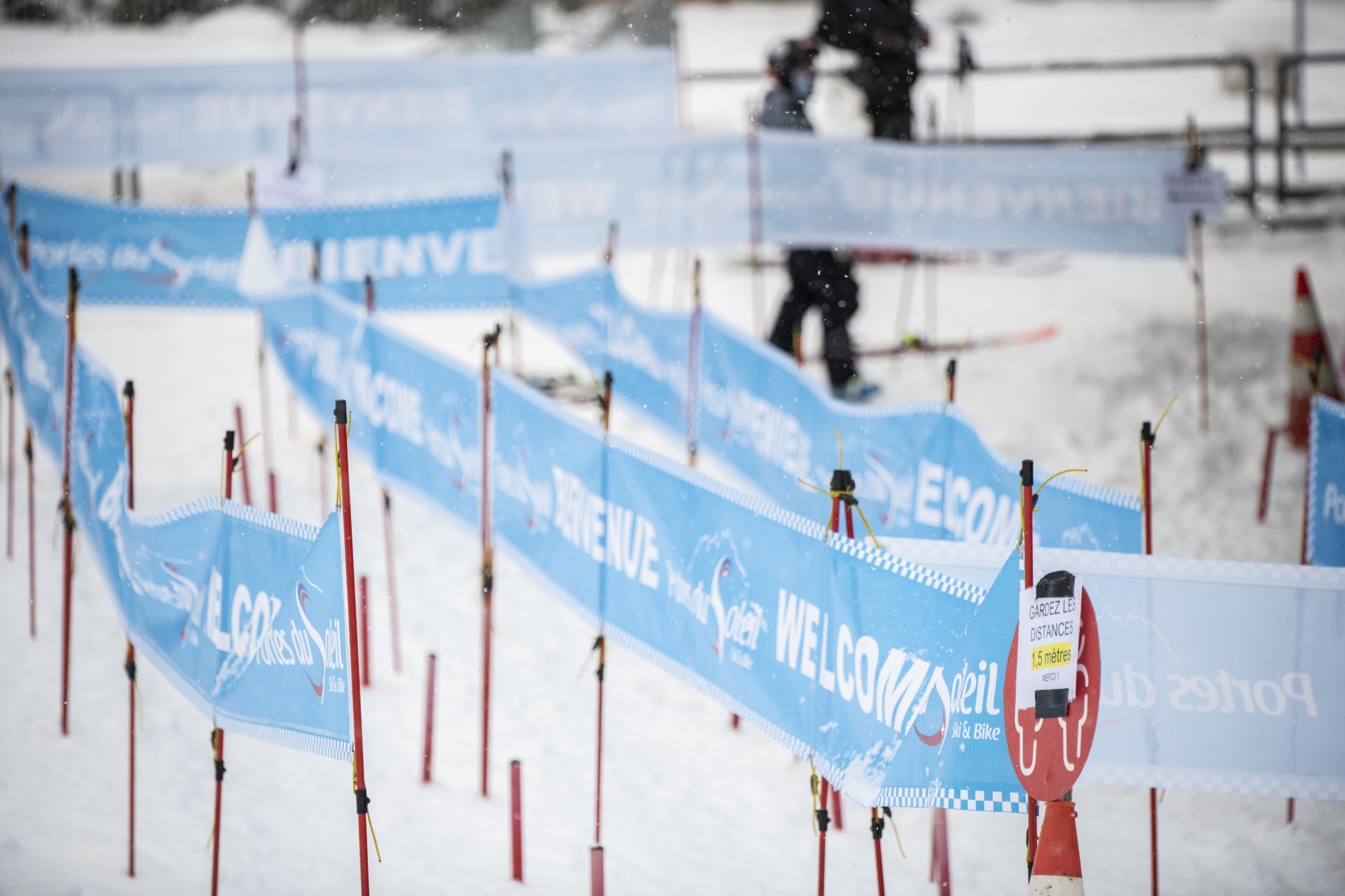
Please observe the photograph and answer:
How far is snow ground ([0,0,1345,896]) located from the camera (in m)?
4.83

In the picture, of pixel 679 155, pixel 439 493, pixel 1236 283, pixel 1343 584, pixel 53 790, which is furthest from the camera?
pixel 1236 283

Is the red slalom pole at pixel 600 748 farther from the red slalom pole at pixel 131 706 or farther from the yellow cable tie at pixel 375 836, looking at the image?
the red slalom pole at pixel 131 706

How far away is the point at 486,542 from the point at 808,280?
14.7 feet

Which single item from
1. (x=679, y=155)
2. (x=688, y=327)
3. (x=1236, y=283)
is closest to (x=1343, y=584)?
(x=688, y=327)

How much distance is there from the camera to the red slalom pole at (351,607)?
354 centimetres

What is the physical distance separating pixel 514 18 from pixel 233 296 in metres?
7.88

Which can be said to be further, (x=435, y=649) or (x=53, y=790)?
(x=435, y=649)

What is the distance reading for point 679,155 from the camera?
9.27m

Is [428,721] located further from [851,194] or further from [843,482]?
[851,194]

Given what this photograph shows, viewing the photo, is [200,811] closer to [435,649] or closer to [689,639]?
[435,649]

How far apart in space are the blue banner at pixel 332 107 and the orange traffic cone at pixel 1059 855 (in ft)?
25.9

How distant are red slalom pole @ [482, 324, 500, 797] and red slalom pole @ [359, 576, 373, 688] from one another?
81 cm

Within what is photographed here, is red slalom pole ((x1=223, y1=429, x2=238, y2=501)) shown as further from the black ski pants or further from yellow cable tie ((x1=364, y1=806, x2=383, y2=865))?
the black ski pants

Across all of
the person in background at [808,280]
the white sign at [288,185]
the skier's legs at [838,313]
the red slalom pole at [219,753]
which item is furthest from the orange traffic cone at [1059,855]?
the white sign at [288,185]
